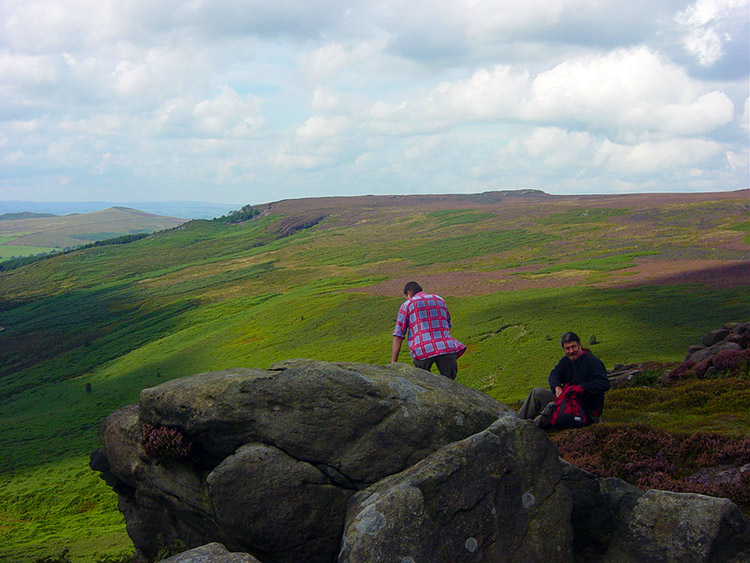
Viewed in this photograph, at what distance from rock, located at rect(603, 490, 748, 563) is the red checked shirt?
772 cm

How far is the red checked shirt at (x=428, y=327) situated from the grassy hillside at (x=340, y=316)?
16.2 metres

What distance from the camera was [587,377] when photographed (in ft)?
57.9

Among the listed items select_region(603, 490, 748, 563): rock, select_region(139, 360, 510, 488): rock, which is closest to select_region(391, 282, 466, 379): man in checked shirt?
select_region(139, 360, 510, 488): rock

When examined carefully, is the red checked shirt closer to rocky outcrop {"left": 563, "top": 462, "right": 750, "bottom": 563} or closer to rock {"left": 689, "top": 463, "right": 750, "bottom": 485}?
rocky outcrop {"left": 563, "top": 462, "right": 750, "bottom": 563}

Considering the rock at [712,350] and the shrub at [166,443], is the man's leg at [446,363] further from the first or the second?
the rock at [712,350]

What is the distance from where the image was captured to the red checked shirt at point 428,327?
19891 millimetres

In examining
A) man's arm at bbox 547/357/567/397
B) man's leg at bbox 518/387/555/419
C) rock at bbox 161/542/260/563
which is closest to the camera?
rock at bbox 161/542/260/563

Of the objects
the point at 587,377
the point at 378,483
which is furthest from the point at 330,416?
the point at 587,377

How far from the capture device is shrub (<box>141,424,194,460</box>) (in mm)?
15688

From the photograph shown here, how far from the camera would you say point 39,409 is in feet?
287

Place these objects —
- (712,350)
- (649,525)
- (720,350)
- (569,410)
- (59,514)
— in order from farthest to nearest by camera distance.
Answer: (59,514)
(712,350)
(720,350)
(569,410)
(649,525)

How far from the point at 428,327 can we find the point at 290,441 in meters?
7.03

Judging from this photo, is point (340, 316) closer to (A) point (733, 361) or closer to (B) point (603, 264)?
(B) point (603, 264)

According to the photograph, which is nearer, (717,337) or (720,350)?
(720,350)
